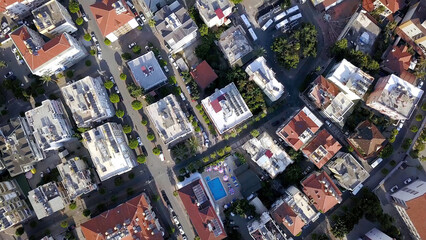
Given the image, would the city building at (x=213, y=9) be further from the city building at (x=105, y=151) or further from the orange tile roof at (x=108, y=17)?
the city building at (x=105, y=151)

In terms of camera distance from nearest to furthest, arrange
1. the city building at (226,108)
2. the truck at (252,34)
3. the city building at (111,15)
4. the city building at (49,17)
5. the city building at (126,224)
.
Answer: the city building at (126,224), the city building at (111,15), the city building at (49,17), the city building at (226,108), the truck at (252,34)

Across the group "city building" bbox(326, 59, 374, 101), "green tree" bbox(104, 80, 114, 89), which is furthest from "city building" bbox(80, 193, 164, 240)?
"city building" bbox(326, 59, 374, 101)

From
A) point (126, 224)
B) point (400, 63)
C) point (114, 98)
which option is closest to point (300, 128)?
point (400, 63)

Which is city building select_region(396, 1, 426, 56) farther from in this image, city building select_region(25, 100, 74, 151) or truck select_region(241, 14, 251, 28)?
city building select_region(25, 100, 74, 151)

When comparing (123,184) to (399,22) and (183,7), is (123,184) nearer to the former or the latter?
(183,7)

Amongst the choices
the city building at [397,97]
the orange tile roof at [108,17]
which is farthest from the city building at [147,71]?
the city building at [397,97]

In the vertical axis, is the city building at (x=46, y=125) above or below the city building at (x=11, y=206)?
above

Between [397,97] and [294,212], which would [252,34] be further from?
[294,212]
